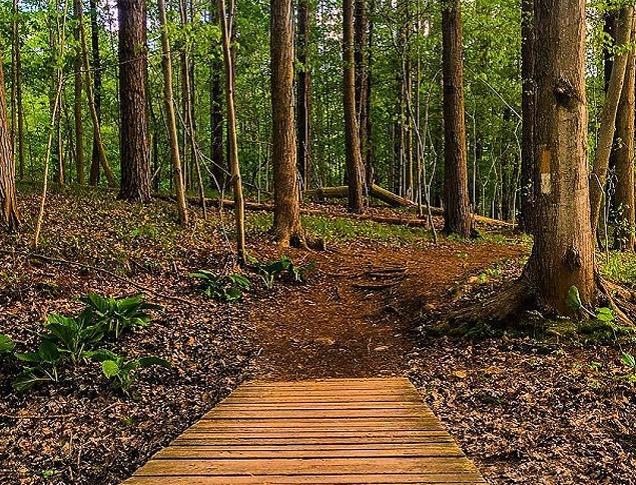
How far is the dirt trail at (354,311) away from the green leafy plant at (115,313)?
146 cm

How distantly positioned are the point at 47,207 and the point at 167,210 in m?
2.39

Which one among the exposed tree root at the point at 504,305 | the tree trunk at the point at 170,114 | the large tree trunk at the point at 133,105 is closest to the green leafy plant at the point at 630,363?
the exposed tree root at the point at 504,305

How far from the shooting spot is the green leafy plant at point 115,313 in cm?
632

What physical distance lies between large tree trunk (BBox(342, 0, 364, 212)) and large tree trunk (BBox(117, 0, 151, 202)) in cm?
521

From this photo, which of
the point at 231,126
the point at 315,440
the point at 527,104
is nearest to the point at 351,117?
the point at 527,104

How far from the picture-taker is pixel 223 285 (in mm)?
9211

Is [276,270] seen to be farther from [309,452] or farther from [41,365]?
[309,452]

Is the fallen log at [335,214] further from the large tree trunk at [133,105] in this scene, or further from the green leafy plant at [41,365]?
the green leafy plant at [41,365]

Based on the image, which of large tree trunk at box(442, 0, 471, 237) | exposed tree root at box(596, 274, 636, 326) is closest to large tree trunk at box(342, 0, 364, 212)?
large tree trunk at box(442, 0, 471, 237)

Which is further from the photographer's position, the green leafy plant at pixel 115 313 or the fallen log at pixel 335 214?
the fallen log at pixel 335 214

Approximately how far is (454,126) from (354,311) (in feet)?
21.8

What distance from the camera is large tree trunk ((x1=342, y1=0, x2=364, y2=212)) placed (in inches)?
627

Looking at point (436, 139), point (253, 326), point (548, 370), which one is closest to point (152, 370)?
point (253, 326)

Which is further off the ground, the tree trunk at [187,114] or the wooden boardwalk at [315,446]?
the tree trunk at [187,114]
